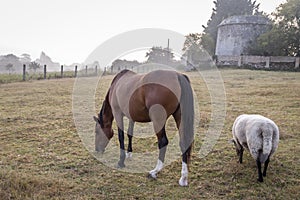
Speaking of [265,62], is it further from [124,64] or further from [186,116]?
[186,116]

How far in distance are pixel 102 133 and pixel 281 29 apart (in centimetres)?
2291

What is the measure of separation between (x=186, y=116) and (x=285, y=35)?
74.3ft

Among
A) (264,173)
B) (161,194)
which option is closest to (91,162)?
(161,194)

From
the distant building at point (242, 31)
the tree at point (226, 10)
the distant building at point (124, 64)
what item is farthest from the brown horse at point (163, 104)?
the tree at point (226, 10)

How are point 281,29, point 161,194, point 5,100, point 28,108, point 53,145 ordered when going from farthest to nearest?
point 281,29 → point 5,100 → point 28,108 → point 53,145 → point 161,194

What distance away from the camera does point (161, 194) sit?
9.39 ft

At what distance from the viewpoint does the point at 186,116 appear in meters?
3.13

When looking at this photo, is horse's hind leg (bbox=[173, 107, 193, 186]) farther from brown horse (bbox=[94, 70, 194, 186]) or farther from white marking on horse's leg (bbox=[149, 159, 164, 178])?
white marking on horse's leg (bbox=[149, 159, 164, 178])

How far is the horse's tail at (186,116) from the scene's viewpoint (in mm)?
3111

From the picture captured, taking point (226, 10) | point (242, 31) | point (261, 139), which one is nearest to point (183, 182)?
point (261, 139)

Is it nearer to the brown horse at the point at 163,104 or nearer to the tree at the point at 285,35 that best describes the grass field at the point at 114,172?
the brown horse at the point at 163,104

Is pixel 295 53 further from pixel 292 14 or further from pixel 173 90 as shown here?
pixel 173 90

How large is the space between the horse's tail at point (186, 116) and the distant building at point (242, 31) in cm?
2546

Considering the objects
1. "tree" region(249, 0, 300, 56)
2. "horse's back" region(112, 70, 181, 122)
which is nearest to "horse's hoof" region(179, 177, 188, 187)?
"horse's back" region(112, 70, 181, 122)
